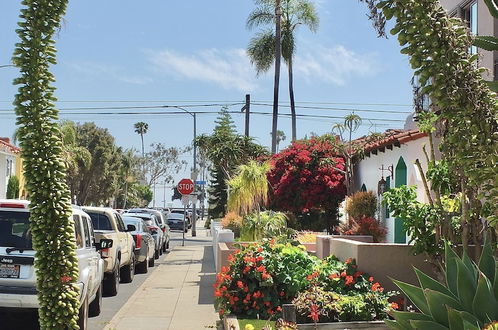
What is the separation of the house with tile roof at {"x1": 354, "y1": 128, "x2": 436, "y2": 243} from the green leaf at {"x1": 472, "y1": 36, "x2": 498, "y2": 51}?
8.80 metres

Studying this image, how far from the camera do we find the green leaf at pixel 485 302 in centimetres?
429

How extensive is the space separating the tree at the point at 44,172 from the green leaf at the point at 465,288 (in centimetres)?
252

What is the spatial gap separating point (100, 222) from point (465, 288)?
39.6 feet

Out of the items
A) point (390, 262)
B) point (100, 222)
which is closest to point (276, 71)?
point (100, 222)

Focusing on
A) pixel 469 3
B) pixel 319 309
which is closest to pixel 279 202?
pixel 469 3

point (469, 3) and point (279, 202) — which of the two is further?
point (279, 202)

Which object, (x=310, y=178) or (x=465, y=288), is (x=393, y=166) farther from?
(x=465, y=288)

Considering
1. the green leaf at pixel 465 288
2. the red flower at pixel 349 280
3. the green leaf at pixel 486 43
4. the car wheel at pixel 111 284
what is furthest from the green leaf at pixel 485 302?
the car wheel at pixel 111 284

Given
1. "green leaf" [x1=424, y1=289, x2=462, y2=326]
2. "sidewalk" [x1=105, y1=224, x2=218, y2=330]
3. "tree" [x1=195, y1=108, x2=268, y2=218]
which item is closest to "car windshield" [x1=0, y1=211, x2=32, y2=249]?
"sidewalk" [x1=105, y1=224, x2=218, y2=330]

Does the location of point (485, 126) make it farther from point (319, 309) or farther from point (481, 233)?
point (481, 233)

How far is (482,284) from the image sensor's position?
14.0ft

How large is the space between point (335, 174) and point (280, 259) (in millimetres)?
13174

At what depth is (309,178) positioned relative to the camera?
2244cm

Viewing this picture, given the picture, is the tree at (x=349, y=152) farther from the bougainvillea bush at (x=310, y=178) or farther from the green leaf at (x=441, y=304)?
the green leaf at (x=441, y=304)
